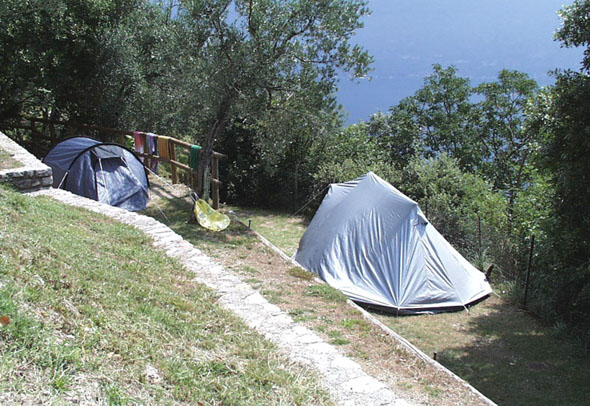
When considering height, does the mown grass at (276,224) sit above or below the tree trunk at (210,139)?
below

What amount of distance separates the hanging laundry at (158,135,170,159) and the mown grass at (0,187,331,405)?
26.8 feet

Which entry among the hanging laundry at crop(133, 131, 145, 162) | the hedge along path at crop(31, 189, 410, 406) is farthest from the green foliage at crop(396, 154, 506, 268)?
the hanging laundry at crop(133, 131, 145, 162)

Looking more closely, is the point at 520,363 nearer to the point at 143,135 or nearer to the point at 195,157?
the point at 195,157

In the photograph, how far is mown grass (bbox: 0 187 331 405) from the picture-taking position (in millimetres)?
2613

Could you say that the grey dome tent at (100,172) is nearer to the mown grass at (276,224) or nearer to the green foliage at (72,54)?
the mown grass at (276,224)

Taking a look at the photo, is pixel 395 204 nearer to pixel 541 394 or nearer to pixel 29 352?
pixel 541 394

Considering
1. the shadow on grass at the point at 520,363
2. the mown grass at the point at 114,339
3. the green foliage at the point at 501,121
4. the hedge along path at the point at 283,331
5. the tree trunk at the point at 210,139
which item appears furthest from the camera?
the green foliage at the point at 501,121

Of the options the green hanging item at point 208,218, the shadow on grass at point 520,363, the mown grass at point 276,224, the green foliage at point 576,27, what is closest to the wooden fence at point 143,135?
the green hanging item at point 208,218

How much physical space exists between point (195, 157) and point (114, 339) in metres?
9.02

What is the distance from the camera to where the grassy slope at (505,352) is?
561 cm

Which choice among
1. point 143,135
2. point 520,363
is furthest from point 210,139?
point 520,363

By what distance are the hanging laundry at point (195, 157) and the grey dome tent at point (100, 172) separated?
1.15 metres

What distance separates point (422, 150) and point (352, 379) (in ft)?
→ 47.7

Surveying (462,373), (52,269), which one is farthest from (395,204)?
(52,269)
